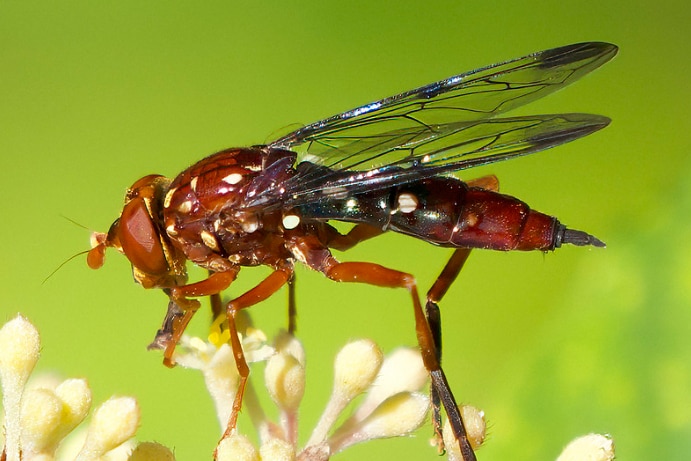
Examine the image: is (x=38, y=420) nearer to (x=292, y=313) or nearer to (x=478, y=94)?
(x=292, y=313)

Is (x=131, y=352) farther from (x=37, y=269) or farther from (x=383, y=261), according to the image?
(x=383, y=261)

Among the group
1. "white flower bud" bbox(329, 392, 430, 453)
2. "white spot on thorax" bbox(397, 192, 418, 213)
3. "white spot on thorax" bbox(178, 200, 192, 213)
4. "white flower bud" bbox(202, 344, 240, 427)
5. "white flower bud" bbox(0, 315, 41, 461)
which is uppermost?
"white spot on thorax" bbox(178, 200, 192, 213)

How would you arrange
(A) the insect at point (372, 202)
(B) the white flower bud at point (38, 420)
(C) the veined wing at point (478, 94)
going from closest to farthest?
1. (B) the white flower bud at point (38, 420)
2. (A) the insect at point (372, 202)
3. (C) the veined wing at point (478, 94)

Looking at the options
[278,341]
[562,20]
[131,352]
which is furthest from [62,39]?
[278,341]

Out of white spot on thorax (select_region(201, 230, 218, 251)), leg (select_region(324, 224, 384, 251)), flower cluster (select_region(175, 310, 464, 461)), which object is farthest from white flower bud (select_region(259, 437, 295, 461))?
leg (select_region(324, 224, 384, 251))

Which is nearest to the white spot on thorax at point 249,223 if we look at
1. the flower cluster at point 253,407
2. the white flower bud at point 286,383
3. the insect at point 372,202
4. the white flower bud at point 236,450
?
the insect at point 372,202

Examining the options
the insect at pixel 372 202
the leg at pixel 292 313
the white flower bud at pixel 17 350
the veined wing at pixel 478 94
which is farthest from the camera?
the leg at pixel 292 313

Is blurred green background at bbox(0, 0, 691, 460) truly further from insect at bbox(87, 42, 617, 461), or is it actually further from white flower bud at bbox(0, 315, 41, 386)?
white flower bud at bbox(0, 315, 41, 386)

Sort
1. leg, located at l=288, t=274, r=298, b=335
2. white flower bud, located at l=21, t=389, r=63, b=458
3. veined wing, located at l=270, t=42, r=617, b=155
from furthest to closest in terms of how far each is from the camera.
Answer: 1. leg, located at l=288, t=274, r=298, b=335
2. veined wing, located at l=270, t=42, r=617, b=155
3. white flower bud, located at l=21, t=389, r=63, b=458

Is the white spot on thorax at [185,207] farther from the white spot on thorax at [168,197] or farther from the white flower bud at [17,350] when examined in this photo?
the white flower bud at [17,350]
